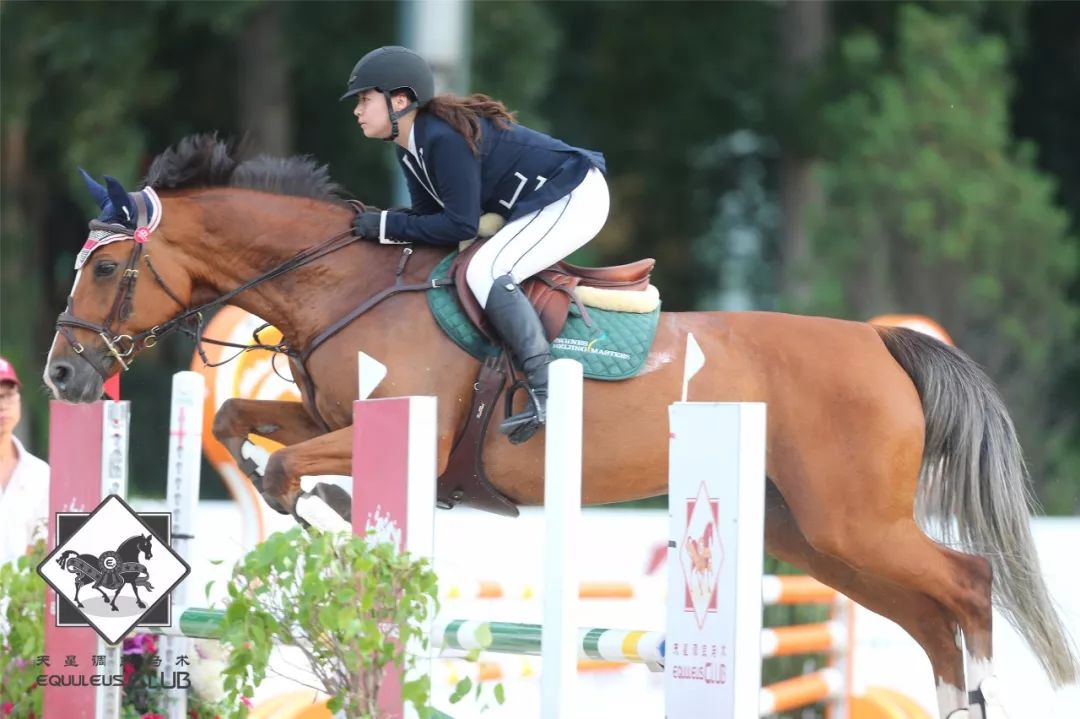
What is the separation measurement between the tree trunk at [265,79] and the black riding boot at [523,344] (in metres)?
10.2

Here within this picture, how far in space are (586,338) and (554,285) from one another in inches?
6.9

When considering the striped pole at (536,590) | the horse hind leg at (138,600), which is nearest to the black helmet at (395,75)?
A: the horse hind leg at (138,600)

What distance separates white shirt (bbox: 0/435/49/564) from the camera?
4.50m

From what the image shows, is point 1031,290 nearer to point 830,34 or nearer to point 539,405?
point 830,34

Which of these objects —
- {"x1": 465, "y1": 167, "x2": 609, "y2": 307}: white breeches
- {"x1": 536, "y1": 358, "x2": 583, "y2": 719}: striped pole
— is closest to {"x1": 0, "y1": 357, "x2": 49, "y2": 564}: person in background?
{"x1": 465, "y1": 167, "x2": 609, "y2": 307}: white breeches

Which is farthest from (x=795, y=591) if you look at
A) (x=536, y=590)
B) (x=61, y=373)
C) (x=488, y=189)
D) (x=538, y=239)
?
(x=61, y=373)

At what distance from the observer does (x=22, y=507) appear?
179 inches

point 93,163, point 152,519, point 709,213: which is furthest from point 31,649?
point 709,213

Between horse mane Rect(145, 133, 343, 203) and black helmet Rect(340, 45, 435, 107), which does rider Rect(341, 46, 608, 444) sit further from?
horse mane Rect(145, 133, 343, 203)

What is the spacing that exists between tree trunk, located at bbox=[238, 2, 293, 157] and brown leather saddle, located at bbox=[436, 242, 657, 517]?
32.6 ft

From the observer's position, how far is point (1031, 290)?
1135 cm

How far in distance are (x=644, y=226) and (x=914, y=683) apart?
1116 cm

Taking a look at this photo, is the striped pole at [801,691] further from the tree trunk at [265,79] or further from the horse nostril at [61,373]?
the tree trunk at [265,79]

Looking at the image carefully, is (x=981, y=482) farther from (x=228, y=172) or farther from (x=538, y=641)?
(x=228, y=172)
